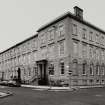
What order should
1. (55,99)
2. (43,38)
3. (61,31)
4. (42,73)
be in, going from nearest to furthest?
(55,99) → (61,31) → (42,73) → (43,38)

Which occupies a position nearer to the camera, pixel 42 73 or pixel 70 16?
pixel 70 16

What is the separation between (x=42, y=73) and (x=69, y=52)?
954 centimetres

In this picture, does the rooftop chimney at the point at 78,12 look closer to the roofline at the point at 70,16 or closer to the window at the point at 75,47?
the roofline at the point at 70,16

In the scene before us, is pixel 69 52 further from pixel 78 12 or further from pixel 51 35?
pixel 78 12

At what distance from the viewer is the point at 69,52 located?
1148 inches

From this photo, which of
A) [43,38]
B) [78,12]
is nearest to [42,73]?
[43,38]

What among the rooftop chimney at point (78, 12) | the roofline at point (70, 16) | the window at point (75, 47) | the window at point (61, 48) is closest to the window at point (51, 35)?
the roofline at point (70, 16)

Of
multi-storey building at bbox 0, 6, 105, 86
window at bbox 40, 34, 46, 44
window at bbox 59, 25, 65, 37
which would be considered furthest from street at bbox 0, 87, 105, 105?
window at bbox 40, 34, 46, 44

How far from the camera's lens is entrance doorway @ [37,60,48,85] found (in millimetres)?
33844

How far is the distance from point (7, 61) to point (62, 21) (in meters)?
34.7

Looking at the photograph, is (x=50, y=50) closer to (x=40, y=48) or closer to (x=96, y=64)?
(x=40, y=48)

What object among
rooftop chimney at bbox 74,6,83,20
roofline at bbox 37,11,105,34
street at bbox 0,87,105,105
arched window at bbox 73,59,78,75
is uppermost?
rooftop chimney at bbox 74,6,83,20

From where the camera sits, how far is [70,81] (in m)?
27.3

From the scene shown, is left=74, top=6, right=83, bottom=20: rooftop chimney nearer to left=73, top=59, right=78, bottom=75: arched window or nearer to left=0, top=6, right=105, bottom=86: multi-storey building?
left=0, top=6, right=105, bottom=86: multi-storey building
